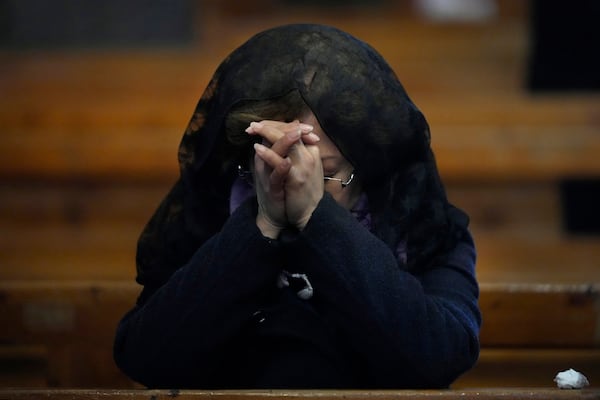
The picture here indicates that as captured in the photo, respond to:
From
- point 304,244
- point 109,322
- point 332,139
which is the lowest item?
point 109,322

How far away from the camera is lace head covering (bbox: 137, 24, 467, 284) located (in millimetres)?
1867

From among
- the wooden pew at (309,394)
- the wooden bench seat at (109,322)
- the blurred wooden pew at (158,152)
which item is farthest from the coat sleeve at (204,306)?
the blurred wooden pew at (158,152)

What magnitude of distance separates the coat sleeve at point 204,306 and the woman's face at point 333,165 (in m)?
0.14

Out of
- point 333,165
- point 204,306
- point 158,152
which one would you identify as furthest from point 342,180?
point 158,152

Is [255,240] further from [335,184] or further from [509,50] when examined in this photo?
[509,50]

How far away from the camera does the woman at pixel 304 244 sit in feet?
5.89

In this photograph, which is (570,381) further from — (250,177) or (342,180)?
(250,177)

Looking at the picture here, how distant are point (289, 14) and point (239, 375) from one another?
452 centimetres

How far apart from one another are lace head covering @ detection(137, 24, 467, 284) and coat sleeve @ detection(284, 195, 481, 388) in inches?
4.9

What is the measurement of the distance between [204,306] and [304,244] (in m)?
0.19

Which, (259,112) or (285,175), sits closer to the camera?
(285,175)

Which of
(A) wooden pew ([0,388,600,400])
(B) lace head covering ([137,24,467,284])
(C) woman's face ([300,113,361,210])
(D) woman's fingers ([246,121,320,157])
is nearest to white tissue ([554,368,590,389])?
(A) wooden pew ([0,388,600,400])

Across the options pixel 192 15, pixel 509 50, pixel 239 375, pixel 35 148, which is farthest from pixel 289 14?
pixel 239 375

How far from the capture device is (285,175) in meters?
1.73
